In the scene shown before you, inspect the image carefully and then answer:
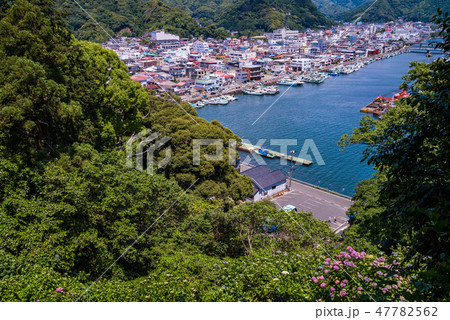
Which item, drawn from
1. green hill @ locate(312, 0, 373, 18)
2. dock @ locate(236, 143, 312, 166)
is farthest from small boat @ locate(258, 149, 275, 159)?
green hill @ locate(312, 0, 373, 18)

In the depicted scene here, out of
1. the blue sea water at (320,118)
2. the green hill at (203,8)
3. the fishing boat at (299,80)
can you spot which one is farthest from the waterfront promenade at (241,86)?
the green hill at (203,8)

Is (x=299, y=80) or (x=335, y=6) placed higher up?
(x=335, y=6)

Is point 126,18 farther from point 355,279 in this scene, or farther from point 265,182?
point 355,279

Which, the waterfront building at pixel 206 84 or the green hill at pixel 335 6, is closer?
the waterfront building at pixel 206 84

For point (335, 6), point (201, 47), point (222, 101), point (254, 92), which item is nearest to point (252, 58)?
point (201, 47)

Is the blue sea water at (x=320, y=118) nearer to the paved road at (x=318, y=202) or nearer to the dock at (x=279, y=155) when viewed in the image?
the dock at (x=279, y=155)
